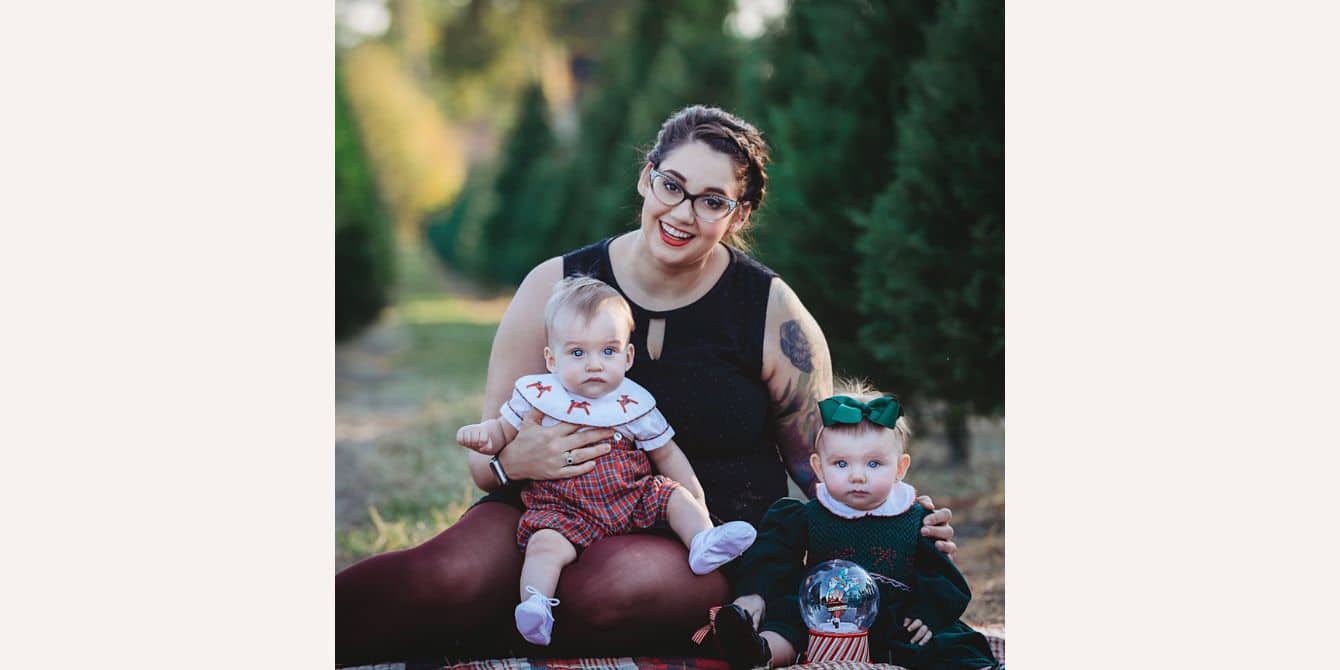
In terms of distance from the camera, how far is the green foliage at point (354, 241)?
34.2 ft

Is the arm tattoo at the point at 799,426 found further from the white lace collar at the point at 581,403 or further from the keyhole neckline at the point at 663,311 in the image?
the white lace collar at the point at 581,403

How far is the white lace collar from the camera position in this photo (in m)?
2.98

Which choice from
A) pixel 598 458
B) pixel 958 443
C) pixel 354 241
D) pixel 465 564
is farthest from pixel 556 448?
pixel 354 241

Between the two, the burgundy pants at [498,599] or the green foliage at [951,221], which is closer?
the burgundy pants at [498,599]

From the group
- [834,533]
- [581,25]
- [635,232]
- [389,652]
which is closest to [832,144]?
[635,232]

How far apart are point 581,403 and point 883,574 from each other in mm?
823

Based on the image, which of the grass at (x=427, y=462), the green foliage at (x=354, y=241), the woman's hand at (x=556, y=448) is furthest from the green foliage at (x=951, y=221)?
the green foliage at (x=354, y=241)

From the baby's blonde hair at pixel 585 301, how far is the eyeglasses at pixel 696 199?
266 millimetres

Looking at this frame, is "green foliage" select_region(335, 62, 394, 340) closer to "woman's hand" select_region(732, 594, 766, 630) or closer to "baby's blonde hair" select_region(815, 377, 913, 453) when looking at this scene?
"baby's blonde hair" select_region(815, 377, 913, 453)

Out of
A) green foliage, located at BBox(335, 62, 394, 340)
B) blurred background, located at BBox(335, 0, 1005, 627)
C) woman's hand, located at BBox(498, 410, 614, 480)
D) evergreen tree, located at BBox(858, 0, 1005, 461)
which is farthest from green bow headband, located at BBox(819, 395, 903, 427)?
green foliage, located at BBox(335, 62, 394, 340)

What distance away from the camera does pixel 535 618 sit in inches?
112

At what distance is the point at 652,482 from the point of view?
119 inches

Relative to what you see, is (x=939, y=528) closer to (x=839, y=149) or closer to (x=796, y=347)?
(x=796, y=347)

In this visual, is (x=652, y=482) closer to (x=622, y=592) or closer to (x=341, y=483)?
(x=622, y=592)
